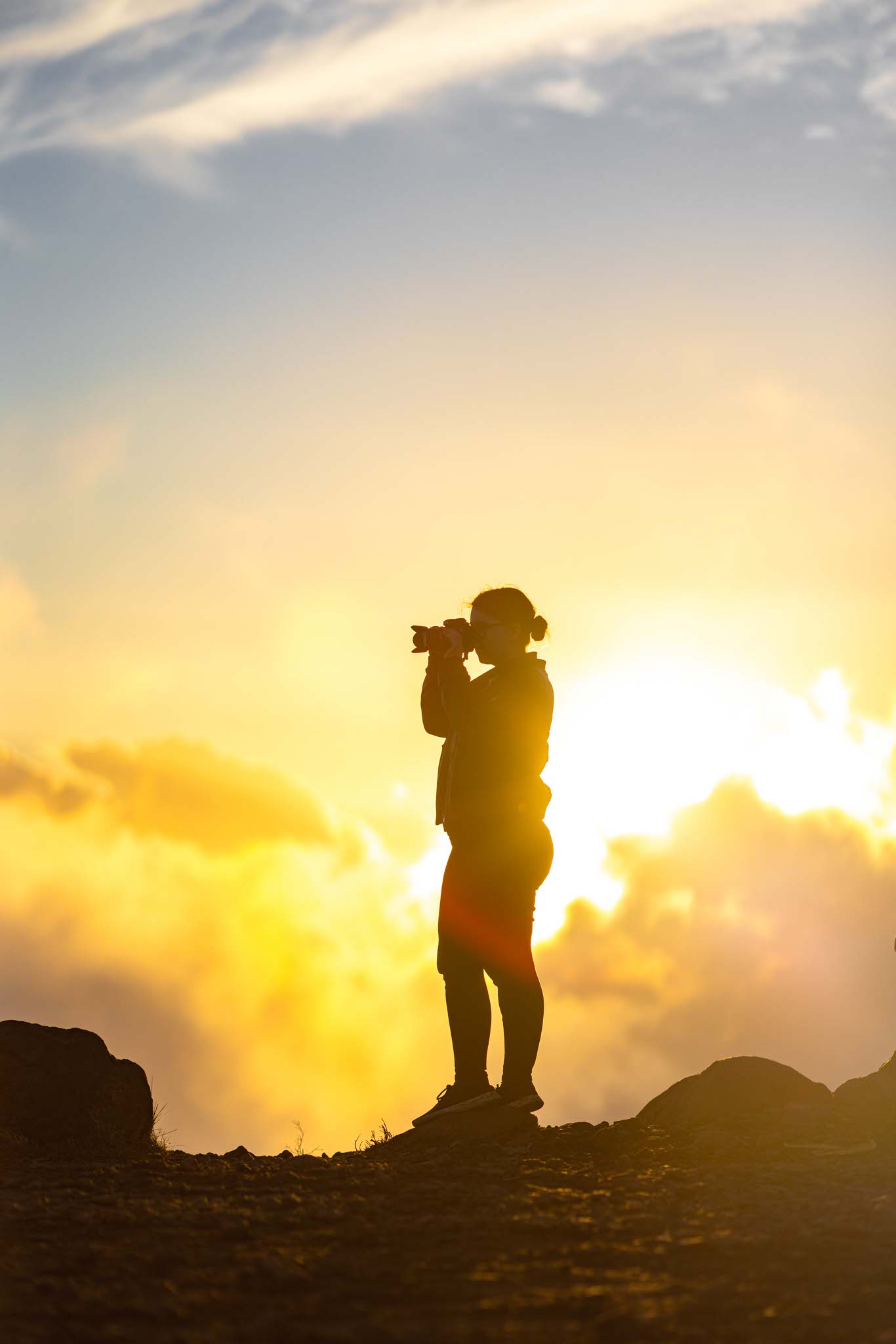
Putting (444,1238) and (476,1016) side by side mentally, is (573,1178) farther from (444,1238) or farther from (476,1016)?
(476,1016)

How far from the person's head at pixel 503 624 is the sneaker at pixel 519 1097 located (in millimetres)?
2602

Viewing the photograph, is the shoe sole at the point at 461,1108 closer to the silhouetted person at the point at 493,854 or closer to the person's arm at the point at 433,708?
the silhouetted person at the point at 493,854

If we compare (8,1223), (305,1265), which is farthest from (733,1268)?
(8,1223)

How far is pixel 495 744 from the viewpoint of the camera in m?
8.30

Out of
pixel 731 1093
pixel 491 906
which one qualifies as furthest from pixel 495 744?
pixel 731 1093

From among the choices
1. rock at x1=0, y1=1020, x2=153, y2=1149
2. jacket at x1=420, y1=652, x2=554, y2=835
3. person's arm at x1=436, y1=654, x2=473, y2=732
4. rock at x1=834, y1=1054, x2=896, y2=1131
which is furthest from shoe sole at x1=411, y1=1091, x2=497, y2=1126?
person's arm at x1=436, y1=654, x2=473, y2=732

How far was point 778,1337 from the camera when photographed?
3.67 metres

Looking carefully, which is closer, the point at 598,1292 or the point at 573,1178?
the point at 598,1292

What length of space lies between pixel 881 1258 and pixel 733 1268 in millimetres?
536

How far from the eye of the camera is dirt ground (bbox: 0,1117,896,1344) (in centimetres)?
383

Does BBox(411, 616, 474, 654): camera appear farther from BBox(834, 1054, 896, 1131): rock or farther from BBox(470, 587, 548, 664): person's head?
BBox(834, 1054, 896, 1131): rock

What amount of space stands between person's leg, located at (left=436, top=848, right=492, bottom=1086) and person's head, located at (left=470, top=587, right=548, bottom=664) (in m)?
1.32

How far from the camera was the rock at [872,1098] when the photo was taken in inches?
288

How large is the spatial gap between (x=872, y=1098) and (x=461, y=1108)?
238 cm
